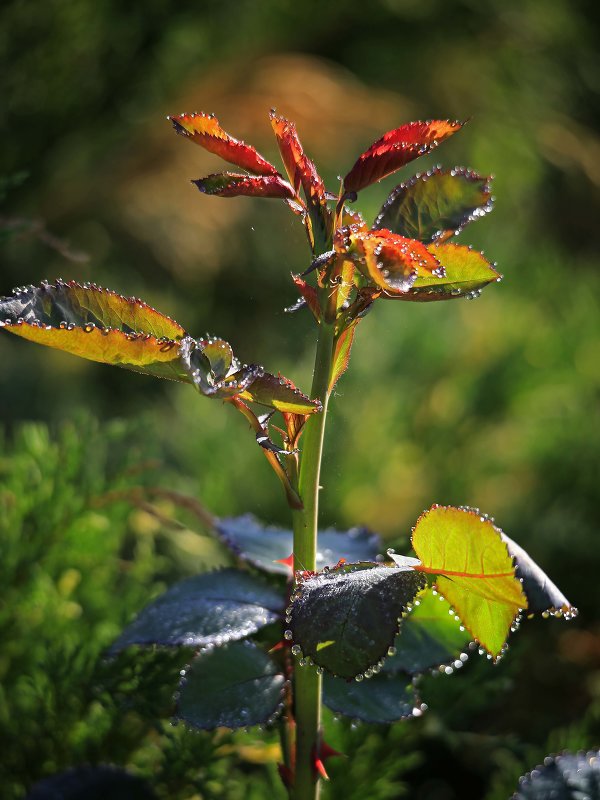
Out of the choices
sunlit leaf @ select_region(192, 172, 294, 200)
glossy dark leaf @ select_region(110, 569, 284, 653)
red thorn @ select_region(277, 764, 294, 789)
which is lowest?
red thorn @ select_region(277, 764, 294, 789)

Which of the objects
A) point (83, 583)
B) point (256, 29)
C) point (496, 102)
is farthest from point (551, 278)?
point (83, 583)

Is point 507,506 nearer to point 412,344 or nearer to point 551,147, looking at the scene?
point 412,344

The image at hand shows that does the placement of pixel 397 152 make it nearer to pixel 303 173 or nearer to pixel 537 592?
pixel 303 173

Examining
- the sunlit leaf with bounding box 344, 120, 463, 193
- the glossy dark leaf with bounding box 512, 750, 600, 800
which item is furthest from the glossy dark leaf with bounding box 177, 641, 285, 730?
the sunlit leaf with bounding box 344, 120, 463, 193

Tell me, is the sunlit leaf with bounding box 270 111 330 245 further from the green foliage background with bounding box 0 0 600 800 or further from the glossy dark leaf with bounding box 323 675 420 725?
the glossy dark leaf with bounding box 323 675 420 725

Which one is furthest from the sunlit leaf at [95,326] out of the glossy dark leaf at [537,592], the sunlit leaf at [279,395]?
the glossy dark leaf at [537,592]

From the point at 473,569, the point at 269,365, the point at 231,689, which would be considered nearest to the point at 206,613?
the point at 231,689
